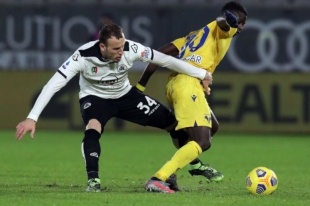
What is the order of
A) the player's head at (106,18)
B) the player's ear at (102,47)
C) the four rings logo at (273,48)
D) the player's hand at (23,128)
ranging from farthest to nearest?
1. the four rings logo at (273,48)
2. the player's head at (106,18)
3. the player's ear at (102,47)
4. the player's hand at (23,128)

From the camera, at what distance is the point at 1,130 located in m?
17.7

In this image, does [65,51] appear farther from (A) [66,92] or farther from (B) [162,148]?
(B) [162,148]

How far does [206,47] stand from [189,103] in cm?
79

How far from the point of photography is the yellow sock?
24.9 feet

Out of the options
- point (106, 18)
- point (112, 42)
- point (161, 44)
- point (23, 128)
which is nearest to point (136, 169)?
A: point (112, 42)

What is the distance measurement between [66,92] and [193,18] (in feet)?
11.4

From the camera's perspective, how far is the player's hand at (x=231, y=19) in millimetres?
8164

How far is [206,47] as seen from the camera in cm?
855

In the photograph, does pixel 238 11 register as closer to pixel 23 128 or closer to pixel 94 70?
pixel 94 70

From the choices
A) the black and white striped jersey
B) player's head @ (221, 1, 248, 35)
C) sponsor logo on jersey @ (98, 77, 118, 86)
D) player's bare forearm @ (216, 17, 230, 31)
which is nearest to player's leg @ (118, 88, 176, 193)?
the black and white striped jersey

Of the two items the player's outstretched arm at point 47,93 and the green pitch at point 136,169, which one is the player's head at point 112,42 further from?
the green pitch at point 136,169

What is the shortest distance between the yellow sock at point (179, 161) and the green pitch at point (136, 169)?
0.23 m

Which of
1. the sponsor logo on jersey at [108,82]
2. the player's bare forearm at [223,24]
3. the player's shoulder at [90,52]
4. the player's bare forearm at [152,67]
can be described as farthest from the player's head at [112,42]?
the player's bare forearm at [223,24]

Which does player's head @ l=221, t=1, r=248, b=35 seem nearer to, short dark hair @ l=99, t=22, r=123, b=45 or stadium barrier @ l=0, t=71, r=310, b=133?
short dark hair @ l=99, t=22, r=123, b=45
